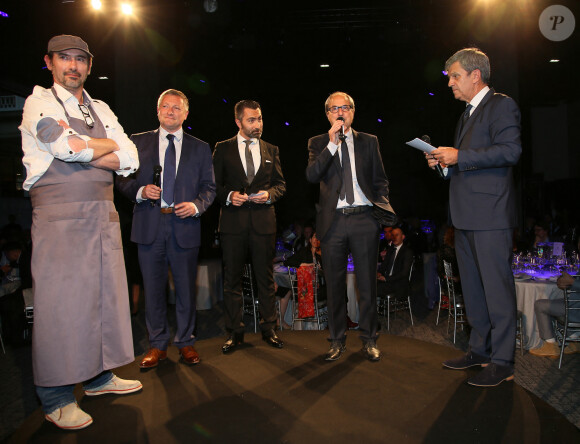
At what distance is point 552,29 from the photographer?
751 centimetres

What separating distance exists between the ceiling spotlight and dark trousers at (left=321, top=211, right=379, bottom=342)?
5665mm

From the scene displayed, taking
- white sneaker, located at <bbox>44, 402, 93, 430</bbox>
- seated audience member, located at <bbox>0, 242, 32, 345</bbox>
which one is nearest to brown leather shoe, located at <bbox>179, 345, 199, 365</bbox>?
white sneaker, located at <bbox>44, 402, 93, 430</bbox>

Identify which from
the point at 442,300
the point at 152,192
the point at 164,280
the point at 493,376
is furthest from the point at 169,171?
the point at 442,300

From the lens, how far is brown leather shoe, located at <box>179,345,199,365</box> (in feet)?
9.68

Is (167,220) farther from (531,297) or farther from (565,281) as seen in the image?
(531,297)

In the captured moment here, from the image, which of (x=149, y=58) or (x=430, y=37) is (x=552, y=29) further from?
(x=149, y=58)

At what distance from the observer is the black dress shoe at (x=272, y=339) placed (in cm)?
334

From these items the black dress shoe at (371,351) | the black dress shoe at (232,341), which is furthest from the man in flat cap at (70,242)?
the black dress shoe at (371,351)

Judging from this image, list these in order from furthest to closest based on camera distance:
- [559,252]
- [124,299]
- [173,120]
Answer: [559,252]
[173,120]
[124,299]

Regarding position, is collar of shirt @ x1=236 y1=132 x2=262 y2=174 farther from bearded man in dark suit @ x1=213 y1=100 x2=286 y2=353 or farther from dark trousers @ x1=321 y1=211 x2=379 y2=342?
dark trousers @ x1=321 y1=211 x2=379 y2=342

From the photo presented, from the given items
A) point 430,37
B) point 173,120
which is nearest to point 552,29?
point 430,37

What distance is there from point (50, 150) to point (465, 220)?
231cm

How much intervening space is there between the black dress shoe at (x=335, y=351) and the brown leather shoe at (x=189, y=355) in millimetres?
906

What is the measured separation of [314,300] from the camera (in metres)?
5.11
